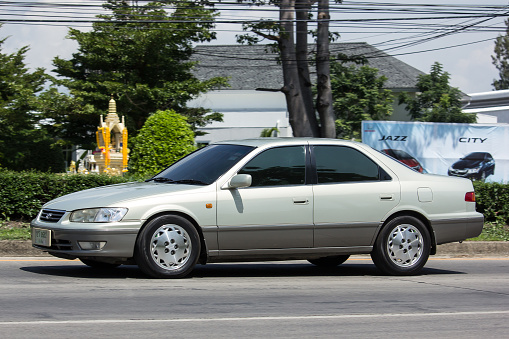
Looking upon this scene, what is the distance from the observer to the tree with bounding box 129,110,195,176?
16438 millimetres

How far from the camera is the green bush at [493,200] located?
14742 mm

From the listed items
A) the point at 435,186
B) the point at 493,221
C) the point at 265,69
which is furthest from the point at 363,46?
the point at 435,186

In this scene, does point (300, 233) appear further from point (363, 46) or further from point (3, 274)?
point (363, 46)

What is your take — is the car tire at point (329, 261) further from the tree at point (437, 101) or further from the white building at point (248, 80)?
the white building at point (248, 80)

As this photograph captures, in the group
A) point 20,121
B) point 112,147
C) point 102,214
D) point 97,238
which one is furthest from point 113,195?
point 20,121

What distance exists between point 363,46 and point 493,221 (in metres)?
39.3

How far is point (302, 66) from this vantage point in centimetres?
2252

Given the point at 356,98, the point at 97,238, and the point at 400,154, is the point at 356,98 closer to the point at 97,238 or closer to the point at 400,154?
the point at 400,154

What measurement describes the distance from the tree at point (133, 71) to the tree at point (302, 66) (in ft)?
47.8

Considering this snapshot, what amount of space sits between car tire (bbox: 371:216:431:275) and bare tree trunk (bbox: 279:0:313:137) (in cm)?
1348

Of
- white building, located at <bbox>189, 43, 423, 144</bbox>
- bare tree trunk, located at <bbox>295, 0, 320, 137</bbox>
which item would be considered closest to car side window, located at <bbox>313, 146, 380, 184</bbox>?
bare tree trunk, located at <bbox>295, 0, 320, 137</bbox>

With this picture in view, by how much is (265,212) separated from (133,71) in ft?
105

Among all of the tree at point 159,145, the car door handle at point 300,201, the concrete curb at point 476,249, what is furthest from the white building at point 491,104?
the car door handle at point 300,201

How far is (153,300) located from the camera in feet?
21.7
